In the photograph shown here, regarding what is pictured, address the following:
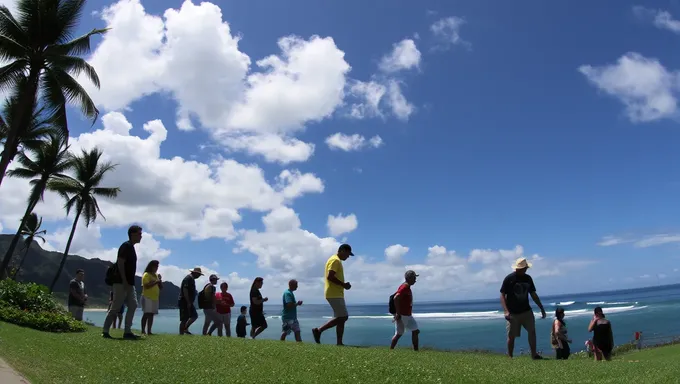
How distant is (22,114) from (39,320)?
8.22 m

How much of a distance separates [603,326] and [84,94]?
1992 cm

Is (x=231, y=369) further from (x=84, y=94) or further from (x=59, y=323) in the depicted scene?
(x=84, y=94)

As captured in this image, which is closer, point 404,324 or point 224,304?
point 404,324

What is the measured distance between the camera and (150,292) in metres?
12.5

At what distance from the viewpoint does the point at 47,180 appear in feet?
107

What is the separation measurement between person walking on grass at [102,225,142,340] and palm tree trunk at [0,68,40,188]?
926 cm

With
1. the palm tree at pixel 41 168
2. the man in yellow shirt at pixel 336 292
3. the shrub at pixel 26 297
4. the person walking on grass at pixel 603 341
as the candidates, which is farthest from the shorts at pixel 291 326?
the palm tree at pixel 41 168

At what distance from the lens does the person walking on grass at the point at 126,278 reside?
972 centimetres

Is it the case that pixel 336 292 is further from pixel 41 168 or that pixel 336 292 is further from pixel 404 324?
pixel 41 168

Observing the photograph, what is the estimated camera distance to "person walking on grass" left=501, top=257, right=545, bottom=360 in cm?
993

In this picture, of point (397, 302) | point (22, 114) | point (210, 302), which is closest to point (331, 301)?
point (397, 302)

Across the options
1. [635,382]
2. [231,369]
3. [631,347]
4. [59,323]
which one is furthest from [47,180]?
[631,347]

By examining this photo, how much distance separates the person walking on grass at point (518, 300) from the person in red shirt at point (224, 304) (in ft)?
26.6

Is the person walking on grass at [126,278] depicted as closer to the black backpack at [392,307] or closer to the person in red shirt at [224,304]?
the person in red shirt at [224,304]
